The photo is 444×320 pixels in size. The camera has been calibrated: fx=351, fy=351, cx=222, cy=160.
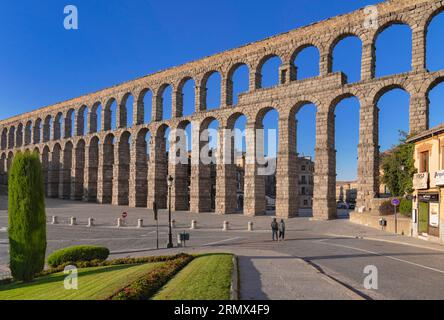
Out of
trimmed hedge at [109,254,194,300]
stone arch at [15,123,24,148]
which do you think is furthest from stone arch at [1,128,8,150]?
trimmed hedge at [109,254,194,300]

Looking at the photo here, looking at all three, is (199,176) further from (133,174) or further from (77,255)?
(77,255)

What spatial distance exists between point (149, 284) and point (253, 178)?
3287 centimetres

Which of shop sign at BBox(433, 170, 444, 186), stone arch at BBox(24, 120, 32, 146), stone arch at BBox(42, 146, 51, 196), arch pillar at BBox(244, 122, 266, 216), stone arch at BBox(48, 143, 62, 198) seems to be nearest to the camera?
shop sign at BBox(433, 170, 444, 186)

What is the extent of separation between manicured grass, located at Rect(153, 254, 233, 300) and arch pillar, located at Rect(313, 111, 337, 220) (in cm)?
2610

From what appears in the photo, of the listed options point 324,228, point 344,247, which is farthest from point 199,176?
point 344,247

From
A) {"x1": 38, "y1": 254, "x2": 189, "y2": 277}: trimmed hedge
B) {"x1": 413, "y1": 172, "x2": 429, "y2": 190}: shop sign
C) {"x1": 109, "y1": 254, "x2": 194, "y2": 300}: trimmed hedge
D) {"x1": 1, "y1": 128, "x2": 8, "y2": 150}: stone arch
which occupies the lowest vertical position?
{"x1": 38, "y1": 254, "x2": 189, "y2": 277}: trimmed hedge

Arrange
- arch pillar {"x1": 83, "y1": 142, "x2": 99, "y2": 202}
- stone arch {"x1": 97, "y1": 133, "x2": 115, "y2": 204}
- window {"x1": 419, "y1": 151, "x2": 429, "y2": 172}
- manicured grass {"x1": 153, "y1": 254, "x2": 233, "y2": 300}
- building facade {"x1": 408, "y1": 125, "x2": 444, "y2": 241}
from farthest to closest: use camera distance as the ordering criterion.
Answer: arch pillar {"x1": 83, "y1": 142, "x2": 99, "y2": 202} → stone arch {"x1": 97, "y1": 133, "x2": 115, "y2": 204} → window {"x1": 419, "y1": 151, "x2": 429, "y2": 172} → building facade {"x1": 408, "y1": 125, "x2": 444, "y2": 241} → manicured grass {"x1": 153, "y1": 254, "x2": 233, "y2": 300}

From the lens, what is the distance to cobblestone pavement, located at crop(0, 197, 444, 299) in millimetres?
10012

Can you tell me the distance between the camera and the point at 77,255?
16562mm

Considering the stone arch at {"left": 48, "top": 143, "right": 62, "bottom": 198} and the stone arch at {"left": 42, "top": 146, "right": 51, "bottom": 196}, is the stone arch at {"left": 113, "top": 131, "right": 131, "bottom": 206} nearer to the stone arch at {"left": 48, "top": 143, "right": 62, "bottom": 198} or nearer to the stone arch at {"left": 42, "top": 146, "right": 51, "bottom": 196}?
the stone arch at {"left": 48, "top": 143, "right": 62, "bottom": 198}

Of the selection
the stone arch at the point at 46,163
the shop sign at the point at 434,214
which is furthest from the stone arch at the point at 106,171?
the shop sign at the point at 434,214

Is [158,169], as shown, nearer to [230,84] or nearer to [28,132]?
[230,84]

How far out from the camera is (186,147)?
5319 centimetres

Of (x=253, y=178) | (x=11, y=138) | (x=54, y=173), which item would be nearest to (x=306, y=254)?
(x=253, y=178)
